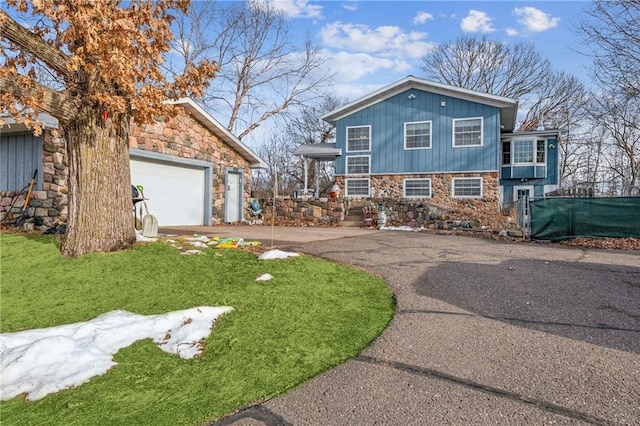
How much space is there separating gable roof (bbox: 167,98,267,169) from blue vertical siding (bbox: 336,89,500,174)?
658 centimetres

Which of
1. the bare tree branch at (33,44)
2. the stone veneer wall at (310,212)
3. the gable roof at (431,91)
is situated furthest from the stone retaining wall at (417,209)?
the bare tree branch at (33,44)

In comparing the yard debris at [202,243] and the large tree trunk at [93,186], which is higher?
the large tree trunk at [93,186]

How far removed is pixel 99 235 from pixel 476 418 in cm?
605

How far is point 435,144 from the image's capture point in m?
19.1

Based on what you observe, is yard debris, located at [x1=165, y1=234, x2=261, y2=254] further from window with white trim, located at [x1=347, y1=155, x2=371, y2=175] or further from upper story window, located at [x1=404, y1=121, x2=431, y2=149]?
upper story window, located at [x1=404, y1=121, x2=431, y2=149]

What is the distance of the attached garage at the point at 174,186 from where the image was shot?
10969 mm

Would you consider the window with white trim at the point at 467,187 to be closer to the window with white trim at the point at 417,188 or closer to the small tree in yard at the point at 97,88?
the window with white trim at the point at 417,188

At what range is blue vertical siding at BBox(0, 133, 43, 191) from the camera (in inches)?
345

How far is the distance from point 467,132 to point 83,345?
18.8m

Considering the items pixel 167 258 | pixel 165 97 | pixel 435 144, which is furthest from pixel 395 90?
pixel 167 258

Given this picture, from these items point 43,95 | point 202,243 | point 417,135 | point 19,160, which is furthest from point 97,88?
point 417,135

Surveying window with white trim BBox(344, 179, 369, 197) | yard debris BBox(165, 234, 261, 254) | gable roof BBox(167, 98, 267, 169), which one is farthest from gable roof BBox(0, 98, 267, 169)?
window with white trim BBox(344, 179, 369, 197)

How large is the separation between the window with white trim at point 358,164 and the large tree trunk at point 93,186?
1520cm

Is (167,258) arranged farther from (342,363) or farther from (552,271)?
(552,271)
